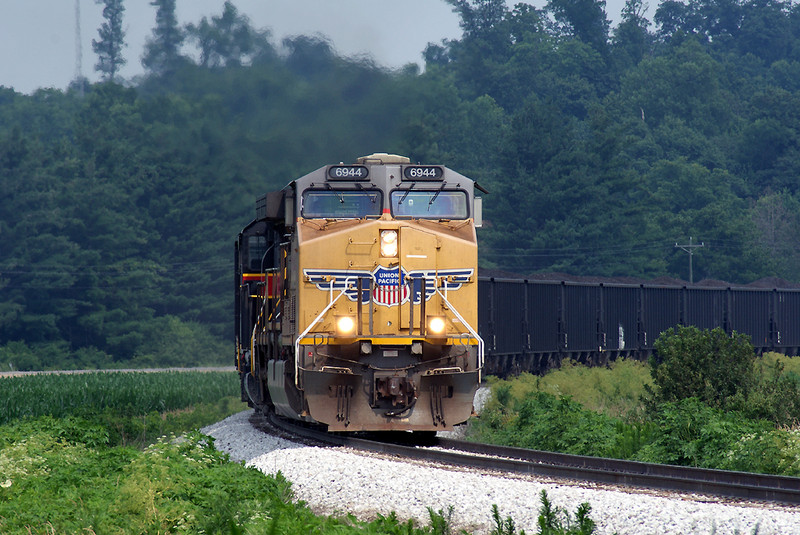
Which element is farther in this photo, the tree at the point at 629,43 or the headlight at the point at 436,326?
the tree at the point at 629,43

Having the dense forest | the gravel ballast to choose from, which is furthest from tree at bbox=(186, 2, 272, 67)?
the gravel ballast

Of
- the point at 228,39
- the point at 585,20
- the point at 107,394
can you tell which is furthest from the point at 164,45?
the point at 585,20

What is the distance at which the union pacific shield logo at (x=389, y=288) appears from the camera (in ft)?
46.9

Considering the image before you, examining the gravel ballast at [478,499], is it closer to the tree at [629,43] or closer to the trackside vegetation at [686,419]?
the trackside vegetation at [686,419]

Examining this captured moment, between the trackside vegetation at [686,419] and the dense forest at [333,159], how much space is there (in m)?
19.6

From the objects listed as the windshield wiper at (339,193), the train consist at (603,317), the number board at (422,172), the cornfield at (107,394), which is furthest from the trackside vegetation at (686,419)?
the cornfield at (107,394)

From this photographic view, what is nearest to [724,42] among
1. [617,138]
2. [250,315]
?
[617,138]

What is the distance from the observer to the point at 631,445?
14312 millimetres

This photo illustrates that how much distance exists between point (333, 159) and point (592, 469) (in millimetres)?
27451

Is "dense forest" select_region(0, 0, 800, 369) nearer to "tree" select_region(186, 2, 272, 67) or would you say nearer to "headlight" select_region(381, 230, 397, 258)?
"tree" select_region(186, 2, 272, 67)

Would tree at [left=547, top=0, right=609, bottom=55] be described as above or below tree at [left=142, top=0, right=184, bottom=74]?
above

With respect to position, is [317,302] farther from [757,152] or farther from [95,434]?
[757,152]

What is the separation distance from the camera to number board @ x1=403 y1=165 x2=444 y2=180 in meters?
14.7

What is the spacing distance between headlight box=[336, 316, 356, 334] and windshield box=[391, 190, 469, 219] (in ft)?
5.56
